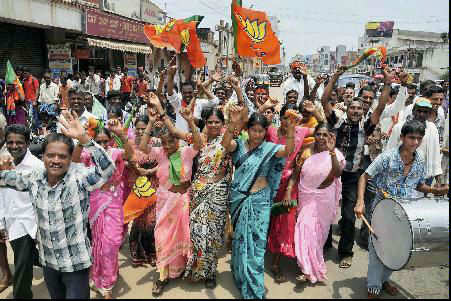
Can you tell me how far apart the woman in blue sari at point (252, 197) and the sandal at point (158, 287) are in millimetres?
637

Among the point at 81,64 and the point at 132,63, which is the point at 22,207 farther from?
the point at 132,63

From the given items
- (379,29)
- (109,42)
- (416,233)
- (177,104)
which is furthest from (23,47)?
(379,29)

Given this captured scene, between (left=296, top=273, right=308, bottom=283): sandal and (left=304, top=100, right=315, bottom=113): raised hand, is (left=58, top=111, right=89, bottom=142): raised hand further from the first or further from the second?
(left=296, top=273, right=308, bottom=283): sandal

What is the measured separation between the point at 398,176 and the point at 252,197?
1190 mm

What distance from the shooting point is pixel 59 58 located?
44.0 ft

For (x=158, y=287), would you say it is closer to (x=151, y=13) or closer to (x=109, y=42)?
(x=109, y=42)

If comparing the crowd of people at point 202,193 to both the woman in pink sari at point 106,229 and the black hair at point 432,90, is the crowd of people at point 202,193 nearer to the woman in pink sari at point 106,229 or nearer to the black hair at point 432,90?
the woman in pink sari at point 106,229

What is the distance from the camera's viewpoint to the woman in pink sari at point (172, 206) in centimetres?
340

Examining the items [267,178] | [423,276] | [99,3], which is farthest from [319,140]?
[99,3]

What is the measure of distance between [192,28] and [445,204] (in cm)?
439

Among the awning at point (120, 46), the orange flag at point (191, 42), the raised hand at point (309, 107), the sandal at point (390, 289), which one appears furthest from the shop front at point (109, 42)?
the sandal at point (390, 289)

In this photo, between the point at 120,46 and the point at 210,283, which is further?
the point at 120,46

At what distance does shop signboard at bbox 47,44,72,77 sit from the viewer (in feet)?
43.7

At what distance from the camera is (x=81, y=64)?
Answer: 15.4m
